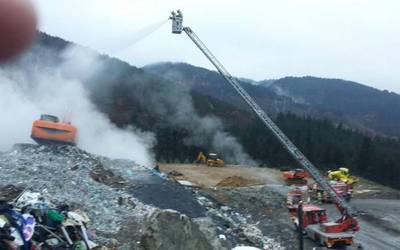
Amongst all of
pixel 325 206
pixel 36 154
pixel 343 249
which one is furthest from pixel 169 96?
pixel 343 249

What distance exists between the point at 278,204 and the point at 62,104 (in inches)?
536

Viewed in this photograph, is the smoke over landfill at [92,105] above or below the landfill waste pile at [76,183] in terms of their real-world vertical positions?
above

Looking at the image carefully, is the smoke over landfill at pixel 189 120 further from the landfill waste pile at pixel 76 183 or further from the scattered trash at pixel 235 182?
the landfill waste pile at pixel 76 183

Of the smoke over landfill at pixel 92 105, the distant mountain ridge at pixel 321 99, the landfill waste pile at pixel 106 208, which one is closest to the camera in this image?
the landfill waste pile at pixel 106 208

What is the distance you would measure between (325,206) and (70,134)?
35.9ft

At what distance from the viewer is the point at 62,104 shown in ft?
98.4

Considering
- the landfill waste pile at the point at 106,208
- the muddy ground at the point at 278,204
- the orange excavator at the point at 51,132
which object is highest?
the orange excavator at the point at 51,132

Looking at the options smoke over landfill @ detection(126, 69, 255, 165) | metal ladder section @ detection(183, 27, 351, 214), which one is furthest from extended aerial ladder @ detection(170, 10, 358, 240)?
smoke over landfill @ detection(126, 69, 255, 165)

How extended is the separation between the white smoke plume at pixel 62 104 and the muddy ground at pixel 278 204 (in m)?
3.41

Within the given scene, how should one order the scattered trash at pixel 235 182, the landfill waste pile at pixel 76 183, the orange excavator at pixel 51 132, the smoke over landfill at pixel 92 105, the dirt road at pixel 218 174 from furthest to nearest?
1. the dirt road at pixel 218 174
2. the scattered trash at pixel 235 182
3. the smoke over landfill at pixel 92 105
4. the orange excavator at pixel 51 132
5. the landfill waste pile at pixel 76 183

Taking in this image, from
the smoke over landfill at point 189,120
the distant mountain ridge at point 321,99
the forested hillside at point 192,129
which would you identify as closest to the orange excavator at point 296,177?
the forested hillside at point 192,129

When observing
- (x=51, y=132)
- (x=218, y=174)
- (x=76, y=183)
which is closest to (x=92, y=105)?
(x=218, y=174)

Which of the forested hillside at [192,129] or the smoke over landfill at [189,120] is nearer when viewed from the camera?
the forested hillside at [192,129]

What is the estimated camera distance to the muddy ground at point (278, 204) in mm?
18103
